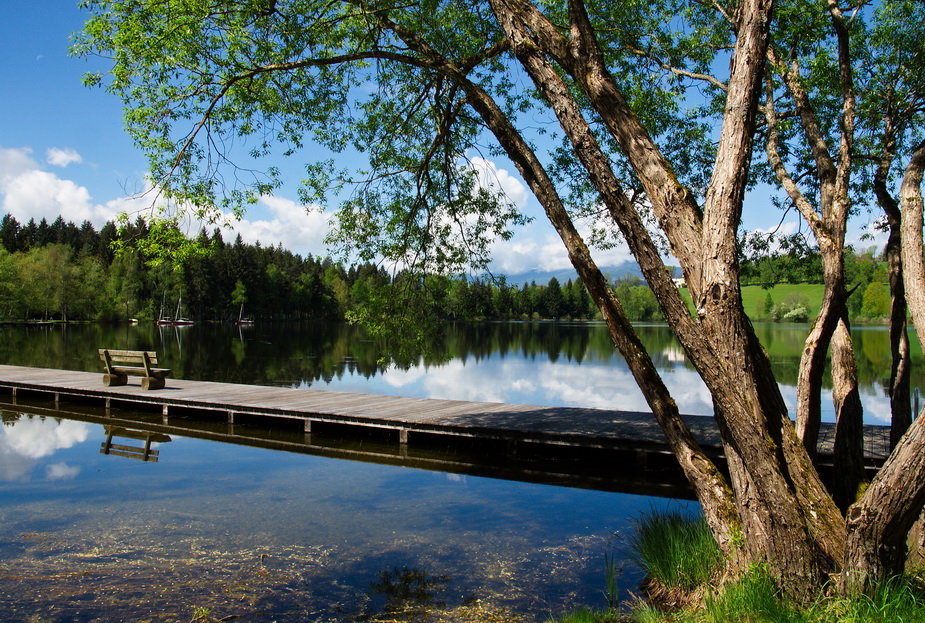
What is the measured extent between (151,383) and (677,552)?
45.6 feet

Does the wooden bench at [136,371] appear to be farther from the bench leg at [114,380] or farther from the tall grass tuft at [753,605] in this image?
the tall grass tuft at [753,605]

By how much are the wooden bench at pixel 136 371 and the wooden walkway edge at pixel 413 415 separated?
0.24 metres

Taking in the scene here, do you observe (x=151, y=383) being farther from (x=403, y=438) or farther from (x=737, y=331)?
(x=737, y=331)

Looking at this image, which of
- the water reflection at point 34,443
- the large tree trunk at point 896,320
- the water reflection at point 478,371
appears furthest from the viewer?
the water reflection at point 478,371

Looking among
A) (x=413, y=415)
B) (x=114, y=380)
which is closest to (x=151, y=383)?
(x=114, y=380)

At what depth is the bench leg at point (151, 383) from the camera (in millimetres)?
15578

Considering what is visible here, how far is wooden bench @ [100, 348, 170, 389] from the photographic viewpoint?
1556cm

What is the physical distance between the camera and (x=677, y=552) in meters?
5.50

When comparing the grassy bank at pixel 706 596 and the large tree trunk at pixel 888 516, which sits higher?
the large tree trunk at pixel 888 516

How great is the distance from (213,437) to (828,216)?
37.4ft

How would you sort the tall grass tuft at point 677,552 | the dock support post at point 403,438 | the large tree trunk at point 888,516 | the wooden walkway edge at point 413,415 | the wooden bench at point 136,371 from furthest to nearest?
1. the wooden bench at point 136,371
2. the dock support post at point 403,438
3. the wooden walkway edge at point 413,415
4. the tall grass tuft at point 677,552
5. the large tree trunk at point 888,516

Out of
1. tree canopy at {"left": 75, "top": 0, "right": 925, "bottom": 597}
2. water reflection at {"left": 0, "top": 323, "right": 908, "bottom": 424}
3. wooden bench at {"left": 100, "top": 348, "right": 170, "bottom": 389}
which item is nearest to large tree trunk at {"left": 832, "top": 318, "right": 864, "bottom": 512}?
tree canopy at {"left": 75, "top": 0, "right": 925, "bottom": 597}

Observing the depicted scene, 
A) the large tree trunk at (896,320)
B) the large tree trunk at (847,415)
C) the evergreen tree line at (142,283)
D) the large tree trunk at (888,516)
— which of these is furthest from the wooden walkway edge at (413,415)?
the evergreen tree line at (142,283)

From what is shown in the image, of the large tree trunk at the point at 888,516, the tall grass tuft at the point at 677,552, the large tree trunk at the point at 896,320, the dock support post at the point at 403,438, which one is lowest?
the dock support post at the point at 403,438
